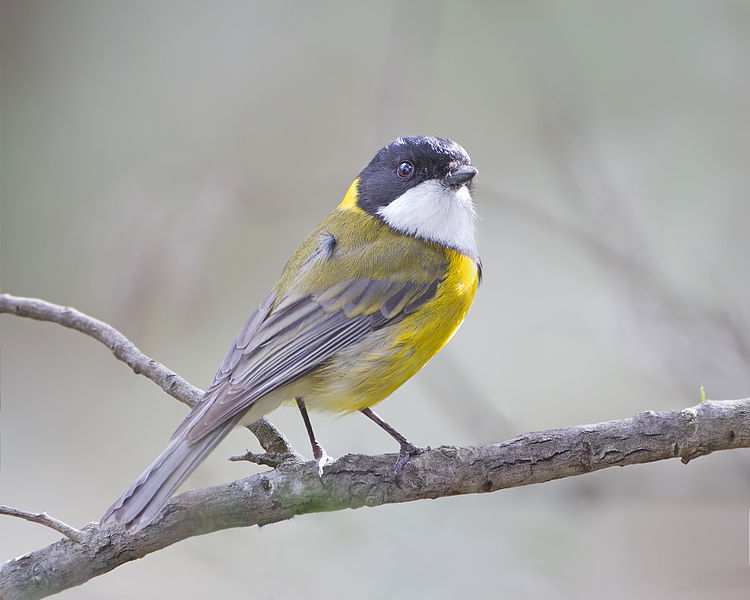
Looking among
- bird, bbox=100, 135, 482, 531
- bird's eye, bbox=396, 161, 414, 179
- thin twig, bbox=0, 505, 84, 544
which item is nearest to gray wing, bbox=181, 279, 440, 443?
bird, bbox=100, 135, 482, 531

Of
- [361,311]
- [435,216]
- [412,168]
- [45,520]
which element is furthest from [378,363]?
[45,520]

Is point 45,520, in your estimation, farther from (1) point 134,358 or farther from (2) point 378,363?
(2) point 378,363

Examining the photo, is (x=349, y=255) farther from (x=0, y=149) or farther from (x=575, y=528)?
(x=0, y=149)

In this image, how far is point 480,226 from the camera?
5855mm

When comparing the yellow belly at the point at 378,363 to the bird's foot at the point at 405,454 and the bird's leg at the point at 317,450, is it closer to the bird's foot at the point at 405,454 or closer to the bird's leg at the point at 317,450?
the bird's leg at the point at 317,450

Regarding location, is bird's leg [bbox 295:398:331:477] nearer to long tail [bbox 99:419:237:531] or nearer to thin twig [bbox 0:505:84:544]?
long tail [bbox 99:419:237:531]

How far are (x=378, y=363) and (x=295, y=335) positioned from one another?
358 millimetres

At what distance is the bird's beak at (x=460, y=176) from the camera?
3770mm

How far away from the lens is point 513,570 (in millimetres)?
3938

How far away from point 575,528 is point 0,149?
598cm

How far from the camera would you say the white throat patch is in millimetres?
Result: 3779

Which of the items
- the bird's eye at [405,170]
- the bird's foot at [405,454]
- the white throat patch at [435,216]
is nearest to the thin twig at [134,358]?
the bird's foot at [405,454]

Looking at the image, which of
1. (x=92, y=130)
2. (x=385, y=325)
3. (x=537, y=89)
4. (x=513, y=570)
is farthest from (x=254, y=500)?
(x=92, y=130)

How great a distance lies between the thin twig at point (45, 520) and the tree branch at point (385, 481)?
42 millimetres
